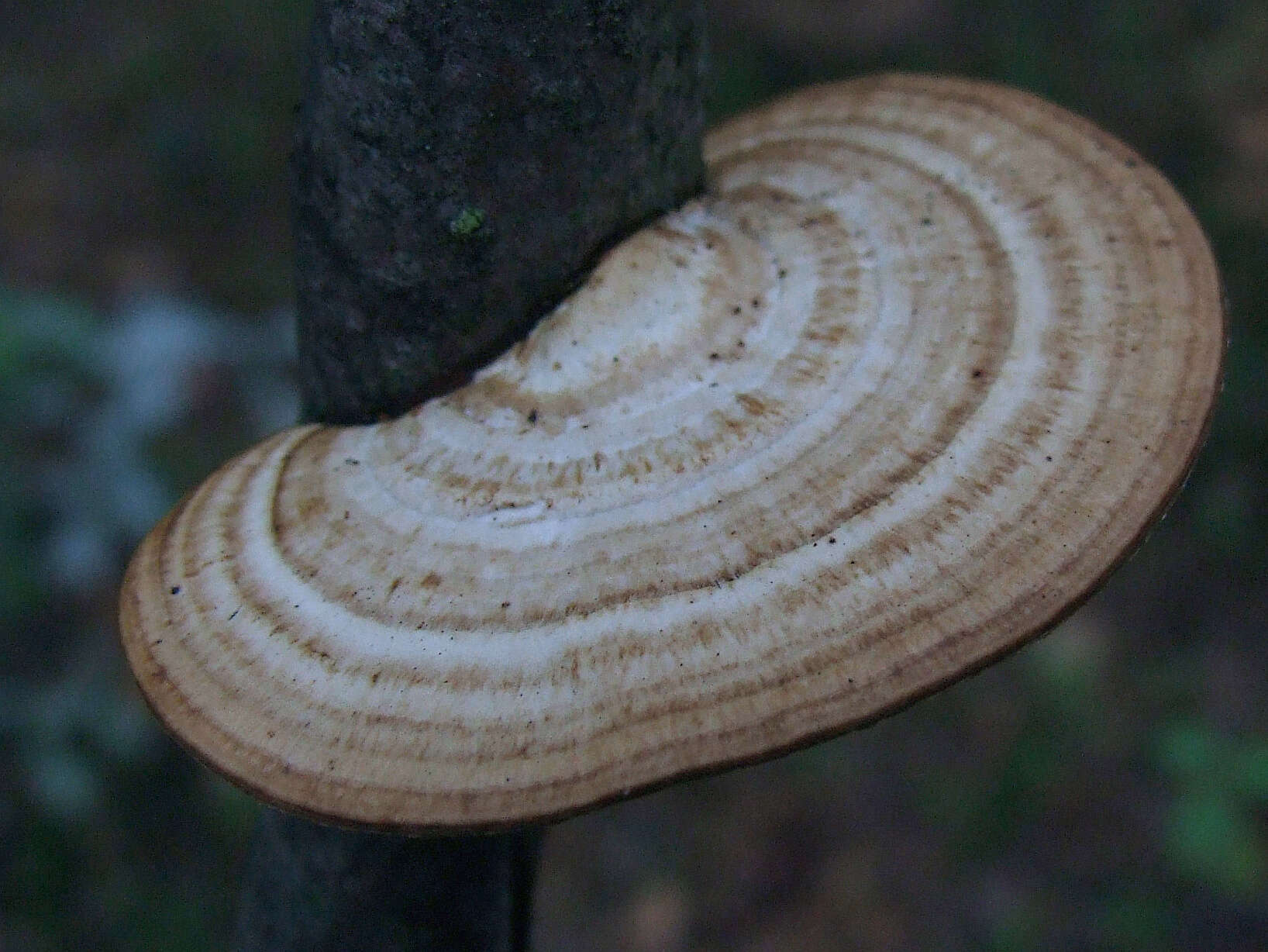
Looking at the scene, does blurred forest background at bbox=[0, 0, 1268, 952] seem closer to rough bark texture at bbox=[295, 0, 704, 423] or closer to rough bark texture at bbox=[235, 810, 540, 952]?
rough bark texture at bbox=[235, 810, 540, 952]

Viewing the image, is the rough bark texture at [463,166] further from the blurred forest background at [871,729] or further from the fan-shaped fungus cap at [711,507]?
the blurred forest background at [871,729]

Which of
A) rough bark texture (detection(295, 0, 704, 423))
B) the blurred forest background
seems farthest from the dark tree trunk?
the blurred forest background

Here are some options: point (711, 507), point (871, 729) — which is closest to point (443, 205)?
point (711, 507)

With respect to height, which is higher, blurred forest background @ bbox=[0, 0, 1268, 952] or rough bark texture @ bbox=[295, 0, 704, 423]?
rough bark texture @ bbox=[295, 0, 704, 423]

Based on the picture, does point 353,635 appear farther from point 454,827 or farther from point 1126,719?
point 1126,719

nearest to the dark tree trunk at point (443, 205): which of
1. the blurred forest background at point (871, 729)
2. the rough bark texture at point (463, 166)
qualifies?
the rough bark texture at point (463, 166)
